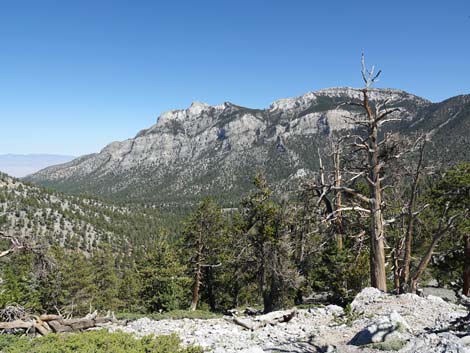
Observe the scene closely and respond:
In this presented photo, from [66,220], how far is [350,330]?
389 ft

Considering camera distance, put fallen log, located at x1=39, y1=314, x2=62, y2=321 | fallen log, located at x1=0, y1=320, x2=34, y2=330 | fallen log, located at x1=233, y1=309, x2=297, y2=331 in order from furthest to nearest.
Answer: fallen log, located at x1=233, y1=309, x2=297, y2=331, fallen log, located at x1=39, y1=314, x2=62, y2=321, fallen log, located at x1=0, y1=320, x2=34, y2=330

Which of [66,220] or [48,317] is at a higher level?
[48,317]

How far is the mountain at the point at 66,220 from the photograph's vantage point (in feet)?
322

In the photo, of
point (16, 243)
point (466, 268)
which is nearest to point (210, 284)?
point (466, 268)

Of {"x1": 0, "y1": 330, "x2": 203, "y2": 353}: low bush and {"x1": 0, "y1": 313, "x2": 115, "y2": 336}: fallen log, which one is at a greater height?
{"x1": 0, "y1": 330, "x2": 203, "y2": 353}: low bush

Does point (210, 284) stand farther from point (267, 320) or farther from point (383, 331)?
point (383, 331)

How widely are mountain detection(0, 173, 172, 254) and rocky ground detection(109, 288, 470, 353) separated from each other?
270 feet

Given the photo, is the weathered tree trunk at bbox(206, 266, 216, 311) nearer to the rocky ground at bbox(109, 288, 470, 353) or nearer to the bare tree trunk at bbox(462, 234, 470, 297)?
the rocky ground at bbox(109, 288, 470, 353)

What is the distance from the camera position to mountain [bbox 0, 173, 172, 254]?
322 feet

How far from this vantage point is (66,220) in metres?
112

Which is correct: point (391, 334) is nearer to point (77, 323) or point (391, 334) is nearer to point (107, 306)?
point (77, 323)

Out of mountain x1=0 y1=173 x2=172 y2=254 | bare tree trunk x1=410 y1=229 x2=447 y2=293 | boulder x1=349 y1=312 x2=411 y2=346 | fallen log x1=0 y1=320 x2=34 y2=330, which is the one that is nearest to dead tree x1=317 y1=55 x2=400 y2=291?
bare tree trunk x1=410 y1=229 x2=447 y2=293

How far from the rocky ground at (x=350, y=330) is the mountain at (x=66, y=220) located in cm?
8225

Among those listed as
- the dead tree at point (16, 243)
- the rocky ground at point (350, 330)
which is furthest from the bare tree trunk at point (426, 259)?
the dead tree at point (16, 243)
